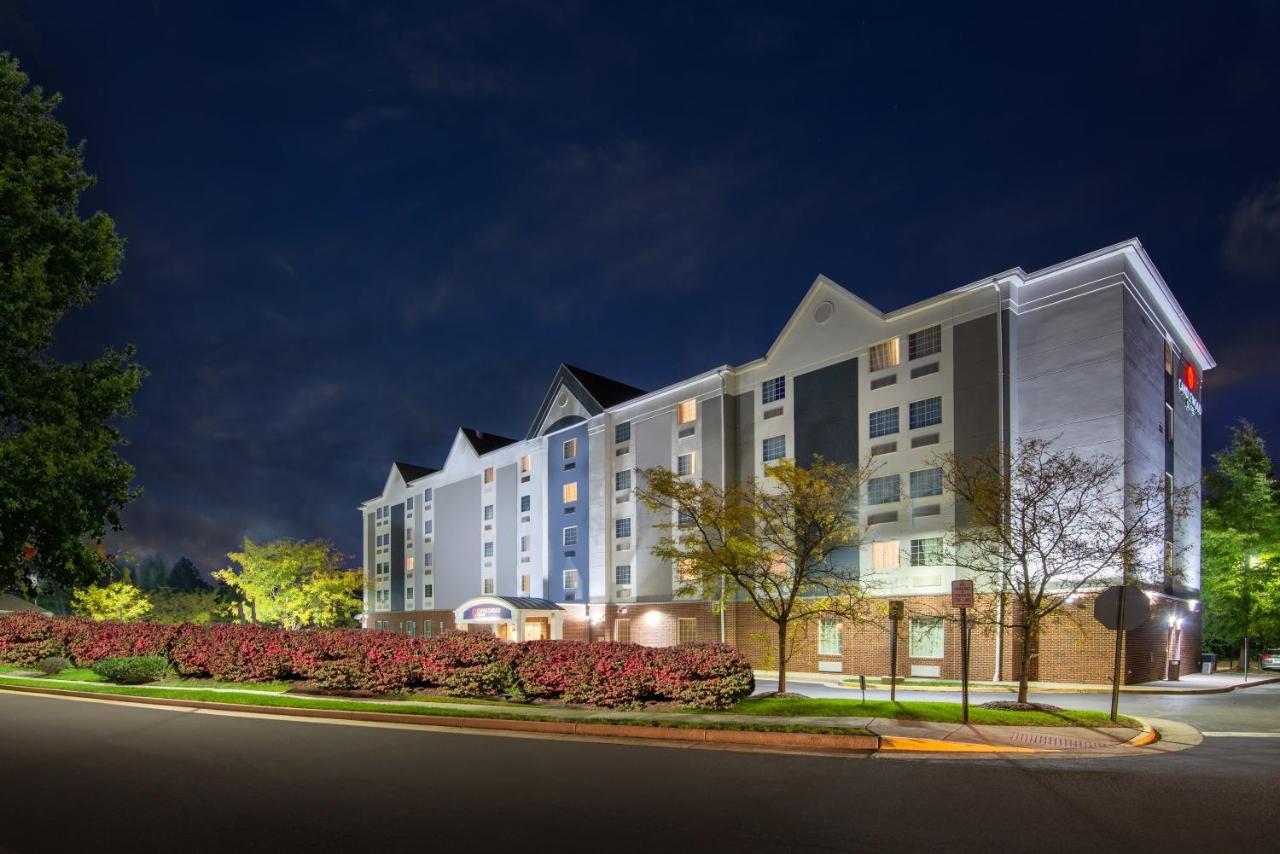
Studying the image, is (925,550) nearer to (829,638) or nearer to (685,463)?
(829,638)

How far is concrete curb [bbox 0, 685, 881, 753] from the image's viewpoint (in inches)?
533

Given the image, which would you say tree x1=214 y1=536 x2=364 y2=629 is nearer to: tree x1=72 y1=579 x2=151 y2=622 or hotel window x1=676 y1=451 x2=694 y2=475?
tree x1=72 y1=579 x2=151 y2=622

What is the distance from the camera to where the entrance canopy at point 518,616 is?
51469 mm

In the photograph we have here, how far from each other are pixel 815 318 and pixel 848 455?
6.83 metres

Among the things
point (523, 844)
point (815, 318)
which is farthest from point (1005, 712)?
point (815, 318)

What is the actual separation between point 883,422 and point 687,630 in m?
15.3

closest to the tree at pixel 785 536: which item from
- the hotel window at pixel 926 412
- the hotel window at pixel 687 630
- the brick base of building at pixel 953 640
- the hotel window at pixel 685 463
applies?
the brick base of building at pixel 953 640

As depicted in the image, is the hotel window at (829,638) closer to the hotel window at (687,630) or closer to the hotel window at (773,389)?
the hotel window at (687,630)

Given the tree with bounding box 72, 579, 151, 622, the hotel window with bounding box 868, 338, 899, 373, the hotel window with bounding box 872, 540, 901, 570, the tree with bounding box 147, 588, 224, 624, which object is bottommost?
the tree with bounding box 147, 588, 224, 624

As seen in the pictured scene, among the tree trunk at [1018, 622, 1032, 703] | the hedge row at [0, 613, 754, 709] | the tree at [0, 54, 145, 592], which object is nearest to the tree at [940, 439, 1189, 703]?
the tree trunk at [1018, 622, 1032, 703]

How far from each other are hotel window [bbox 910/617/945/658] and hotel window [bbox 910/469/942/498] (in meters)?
4.83

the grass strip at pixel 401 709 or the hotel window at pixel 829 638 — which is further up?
the grass strip at pixel 401 709

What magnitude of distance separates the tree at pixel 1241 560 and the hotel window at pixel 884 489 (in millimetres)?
17023

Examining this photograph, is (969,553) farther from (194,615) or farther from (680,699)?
(194,615)
